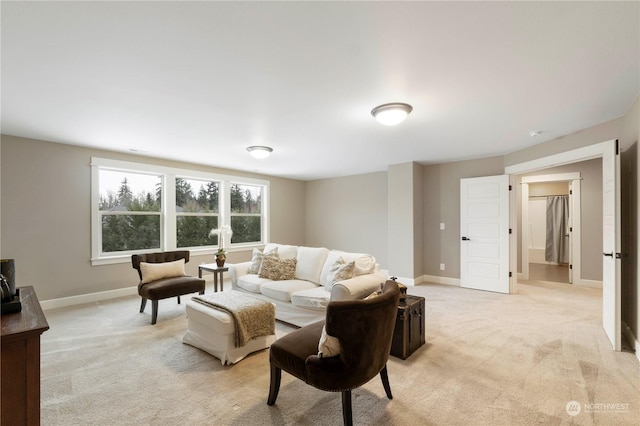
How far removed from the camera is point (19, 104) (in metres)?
2.85

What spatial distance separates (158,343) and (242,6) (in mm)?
3155

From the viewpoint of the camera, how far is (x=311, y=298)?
3.28 m

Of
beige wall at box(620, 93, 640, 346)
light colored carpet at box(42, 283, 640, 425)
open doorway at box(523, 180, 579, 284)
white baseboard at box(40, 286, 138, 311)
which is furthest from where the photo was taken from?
open doorway at box(523, 180, 579, 284)

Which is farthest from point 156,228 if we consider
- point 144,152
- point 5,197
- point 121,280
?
point 5,197

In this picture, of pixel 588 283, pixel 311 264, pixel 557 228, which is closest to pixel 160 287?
pixel 311 264

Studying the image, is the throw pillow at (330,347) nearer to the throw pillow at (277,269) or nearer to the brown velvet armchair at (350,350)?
the brown velvet armchair at (350,350)

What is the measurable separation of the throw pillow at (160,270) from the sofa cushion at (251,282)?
3.01 feet

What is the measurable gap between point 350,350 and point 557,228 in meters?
8.47

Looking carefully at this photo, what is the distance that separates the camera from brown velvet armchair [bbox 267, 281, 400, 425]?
5.23ft

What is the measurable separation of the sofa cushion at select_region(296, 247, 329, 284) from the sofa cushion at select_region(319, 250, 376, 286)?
0.30 feet

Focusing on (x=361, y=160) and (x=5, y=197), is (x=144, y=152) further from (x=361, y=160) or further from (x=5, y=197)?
(x=361, y=160)

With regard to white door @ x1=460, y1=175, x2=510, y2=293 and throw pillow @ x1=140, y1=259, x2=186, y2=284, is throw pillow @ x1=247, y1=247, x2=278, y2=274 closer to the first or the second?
throw pillow @ x1=140, y1=259, x2=186, y2=284

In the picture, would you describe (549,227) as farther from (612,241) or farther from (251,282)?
(251,282)

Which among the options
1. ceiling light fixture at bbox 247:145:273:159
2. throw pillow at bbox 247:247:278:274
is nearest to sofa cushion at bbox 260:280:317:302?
throw pillow at bbox 247:247:278:274
